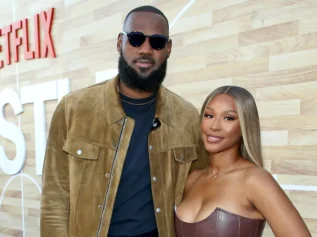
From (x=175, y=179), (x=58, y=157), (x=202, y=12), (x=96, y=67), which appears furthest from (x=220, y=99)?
(x=96, y=67)

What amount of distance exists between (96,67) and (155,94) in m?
1.48

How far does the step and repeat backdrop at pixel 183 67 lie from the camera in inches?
77.9

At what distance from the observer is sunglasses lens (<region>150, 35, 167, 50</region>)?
1.51 metres

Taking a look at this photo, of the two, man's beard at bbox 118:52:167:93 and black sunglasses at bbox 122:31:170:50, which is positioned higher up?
black sunglasses at bbox 122:31:170:50

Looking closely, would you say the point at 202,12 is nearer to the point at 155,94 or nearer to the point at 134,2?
the point at 134,2

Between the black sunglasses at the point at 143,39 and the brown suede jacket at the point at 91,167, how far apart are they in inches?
9.2

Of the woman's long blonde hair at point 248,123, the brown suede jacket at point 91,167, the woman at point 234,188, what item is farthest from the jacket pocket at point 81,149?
the woman's long blonde hair at point 248,123

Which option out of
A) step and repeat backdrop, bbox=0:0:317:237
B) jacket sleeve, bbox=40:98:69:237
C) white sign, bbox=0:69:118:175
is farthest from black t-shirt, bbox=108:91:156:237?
white sign, bbox=0:69:118:175

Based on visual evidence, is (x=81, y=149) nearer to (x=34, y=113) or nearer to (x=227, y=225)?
(x=227, y=225)

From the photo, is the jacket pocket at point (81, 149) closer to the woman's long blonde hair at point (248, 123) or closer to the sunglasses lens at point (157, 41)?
the sunglasses lens at point (157, 41)

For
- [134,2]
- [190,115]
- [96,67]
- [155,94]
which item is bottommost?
[190,115]

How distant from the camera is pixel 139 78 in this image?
1500mm

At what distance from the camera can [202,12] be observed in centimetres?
234

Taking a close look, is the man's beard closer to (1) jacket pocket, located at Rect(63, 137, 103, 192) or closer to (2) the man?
(2) the man
